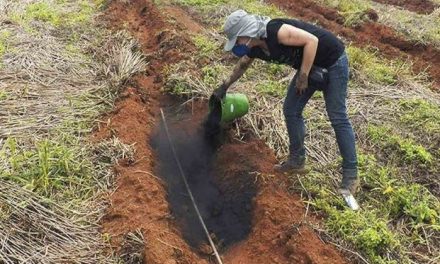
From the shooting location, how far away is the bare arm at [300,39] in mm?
3832

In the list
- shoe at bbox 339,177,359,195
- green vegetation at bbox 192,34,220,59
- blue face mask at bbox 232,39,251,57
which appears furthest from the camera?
green vegetation at bbox 192,34,220,59

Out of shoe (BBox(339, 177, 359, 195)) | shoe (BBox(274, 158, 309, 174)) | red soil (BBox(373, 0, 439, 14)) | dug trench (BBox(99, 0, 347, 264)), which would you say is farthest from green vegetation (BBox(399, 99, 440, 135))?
red soil (BBox(373, 0, 439, 14))

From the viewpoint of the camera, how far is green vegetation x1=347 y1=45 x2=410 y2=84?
22.0ft

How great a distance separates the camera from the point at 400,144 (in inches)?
200

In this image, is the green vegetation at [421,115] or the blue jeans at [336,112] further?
the green vegetation at [421,115]

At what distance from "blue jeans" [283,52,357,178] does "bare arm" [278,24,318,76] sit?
0.92ft

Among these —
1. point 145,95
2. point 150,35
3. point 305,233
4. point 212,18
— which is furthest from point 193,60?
point 305,233

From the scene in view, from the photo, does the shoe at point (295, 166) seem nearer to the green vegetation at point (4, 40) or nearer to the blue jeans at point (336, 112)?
the blue jeans at point (336, 112)

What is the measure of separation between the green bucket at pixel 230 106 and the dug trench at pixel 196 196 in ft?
0.93

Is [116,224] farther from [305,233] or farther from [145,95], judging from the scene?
[145,95]

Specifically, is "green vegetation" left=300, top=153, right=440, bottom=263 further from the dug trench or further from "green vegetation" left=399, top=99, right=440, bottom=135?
"green vegetation" left=399, top=99, right=440, bottom=135

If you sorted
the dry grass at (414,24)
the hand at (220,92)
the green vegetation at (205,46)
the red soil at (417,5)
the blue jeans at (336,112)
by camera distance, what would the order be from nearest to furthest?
the blue jeans at (336,112), the hand at (220,92), the green vegetation at (205,46), the dry grass at (414,24), the red soil at (417,5)

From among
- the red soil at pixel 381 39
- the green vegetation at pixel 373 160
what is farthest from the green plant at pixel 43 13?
the red soil at pixel 381 39

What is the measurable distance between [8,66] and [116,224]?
3.32 m
